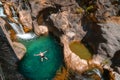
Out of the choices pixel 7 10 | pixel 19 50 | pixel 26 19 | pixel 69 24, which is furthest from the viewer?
pixel 7 10

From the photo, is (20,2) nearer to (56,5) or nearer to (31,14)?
(31,14)

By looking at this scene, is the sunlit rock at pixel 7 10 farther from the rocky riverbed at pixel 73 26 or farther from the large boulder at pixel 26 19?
the large boulder at pixel 26 19

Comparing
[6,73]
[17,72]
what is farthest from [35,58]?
[6,73]

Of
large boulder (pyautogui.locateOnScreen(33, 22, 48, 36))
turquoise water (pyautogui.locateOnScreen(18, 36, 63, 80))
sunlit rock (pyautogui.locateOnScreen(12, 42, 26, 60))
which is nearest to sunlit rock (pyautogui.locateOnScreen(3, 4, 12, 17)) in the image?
large boulder (pyautogui.locateOnScreen(33, 22, 48, 36))

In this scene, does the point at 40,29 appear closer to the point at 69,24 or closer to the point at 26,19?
the point at 26,19

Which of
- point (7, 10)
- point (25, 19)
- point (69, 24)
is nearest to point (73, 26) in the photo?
point (69, 24)

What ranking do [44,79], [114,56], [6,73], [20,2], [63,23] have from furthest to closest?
[20,2] < [63,23] < [114,56] < [44,79] < [6,73]
